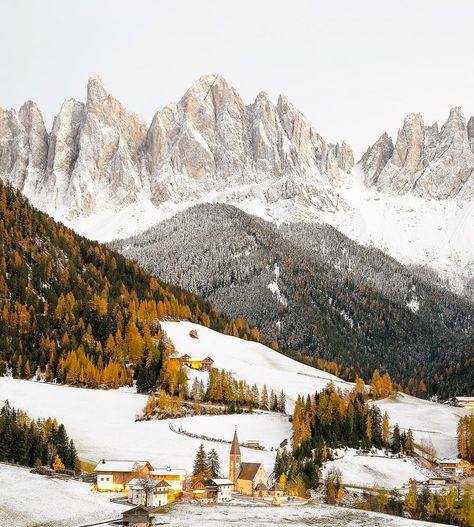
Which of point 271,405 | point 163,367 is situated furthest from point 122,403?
point 271,405

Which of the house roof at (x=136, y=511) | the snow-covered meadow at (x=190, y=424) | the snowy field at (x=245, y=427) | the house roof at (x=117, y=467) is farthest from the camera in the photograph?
the snowy field at (x=245, y=427)

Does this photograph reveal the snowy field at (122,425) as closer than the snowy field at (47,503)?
No

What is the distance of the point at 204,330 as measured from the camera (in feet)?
625

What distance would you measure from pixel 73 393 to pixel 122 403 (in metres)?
8.06

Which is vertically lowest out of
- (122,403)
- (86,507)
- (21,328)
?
(86,507)

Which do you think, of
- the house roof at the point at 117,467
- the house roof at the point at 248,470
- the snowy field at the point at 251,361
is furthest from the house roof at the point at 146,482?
the snowy field at the point at 251,361

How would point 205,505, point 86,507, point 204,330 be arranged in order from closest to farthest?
point 86,507 < point 205,505 < point 204,330

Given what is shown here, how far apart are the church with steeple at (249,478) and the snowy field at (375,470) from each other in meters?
11.7

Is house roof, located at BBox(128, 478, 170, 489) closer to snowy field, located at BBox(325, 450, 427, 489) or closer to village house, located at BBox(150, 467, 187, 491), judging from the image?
village house, located at BBox(150, 467, 187, 491)

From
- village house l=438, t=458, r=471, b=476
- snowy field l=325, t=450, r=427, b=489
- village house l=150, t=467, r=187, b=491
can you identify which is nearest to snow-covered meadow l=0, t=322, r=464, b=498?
snowy field l=325, t=450, r=427, b=489

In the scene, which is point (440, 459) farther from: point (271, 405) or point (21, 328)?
point (21, 328)

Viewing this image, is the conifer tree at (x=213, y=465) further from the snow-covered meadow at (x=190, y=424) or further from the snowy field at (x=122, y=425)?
the snow-covered meadow at (x=190, y=424)

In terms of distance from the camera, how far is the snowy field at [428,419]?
412 feet

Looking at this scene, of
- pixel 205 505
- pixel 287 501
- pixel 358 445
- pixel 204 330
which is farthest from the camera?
pixel 204 330
